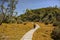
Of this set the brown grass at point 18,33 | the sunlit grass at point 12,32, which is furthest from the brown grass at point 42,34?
the sunlit grass at point 12,32

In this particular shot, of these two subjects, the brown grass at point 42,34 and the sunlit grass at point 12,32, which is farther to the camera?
the brown grass at point 42,34

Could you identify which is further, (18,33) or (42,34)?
(18,33)

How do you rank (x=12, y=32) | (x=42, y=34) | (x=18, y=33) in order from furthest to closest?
(x=12, y=32), (x=18, y=33), (x=42, y=34)

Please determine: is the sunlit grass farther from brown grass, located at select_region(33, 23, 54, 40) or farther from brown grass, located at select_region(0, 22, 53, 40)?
brown grass, located at select_region(33, 23, 54, 40)

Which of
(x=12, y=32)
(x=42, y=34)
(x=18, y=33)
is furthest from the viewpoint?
(x=12, y=32)

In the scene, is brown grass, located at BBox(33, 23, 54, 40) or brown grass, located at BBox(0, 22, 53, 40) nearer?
brown grass, located at BBox(0, 22, 53, 40)

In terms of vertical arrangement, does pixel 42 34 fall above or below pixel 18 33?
Answer: below

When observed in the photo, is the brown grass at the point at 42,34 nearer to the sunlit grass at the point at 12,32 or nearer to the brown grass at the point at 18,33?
the brown grass at the point at 18,33

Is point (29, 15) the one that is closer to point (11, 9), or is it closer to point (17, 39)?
point (11, 9)

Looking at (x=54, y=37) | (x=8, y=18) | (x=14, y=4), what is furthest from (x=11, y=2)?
(x=54, y=37)

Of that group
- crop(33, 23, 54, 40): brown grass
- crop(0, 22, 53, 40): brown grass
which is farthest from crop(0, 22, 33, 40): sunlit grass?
crop(33, 23, 54, 40): brown grass

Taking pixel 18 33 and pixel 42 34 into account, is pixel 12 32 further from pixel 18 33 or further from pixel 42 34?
pixel 42 34

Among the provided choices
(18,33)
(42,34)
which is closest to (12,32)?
(18,33)

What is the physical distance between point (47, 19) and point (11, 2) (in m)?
17.2
